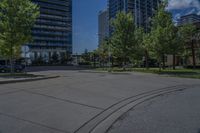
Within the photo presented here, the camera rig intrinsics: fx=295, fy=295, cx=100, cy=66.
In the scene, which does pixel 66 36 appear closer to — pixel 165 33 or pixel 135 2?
pixel 135 2

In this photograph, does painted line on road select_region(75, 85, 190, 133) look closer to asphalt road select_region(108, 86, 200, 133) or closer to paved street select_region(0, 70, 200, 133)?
paved street select_region(0, 70, 200, 133)

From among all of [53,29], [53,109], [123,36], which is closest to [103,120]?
[53,109]

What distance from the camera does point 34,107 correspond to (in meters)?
9.35

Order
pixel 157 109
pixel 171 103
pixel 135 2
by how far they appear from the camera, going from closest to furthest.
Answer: pixel 157 109, pixel 171 103, pixel 135 2

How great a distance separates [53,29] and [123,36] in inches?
4131

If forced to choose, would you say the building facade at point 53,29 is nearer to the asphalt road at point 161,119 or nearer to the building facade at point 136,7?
the building facade at point 136,7

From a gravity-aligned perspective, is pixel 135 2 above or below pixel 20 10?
above

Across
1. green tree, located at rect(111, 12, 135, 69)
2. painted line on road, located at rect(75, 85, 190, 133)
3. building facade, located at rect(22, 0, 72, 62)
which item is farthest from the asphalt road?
building facade, located at rect(22, 0, 72, 62)

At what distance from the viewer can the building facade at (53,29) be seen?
13512cm

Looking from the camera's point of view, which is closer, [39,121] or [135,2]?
[39,121]

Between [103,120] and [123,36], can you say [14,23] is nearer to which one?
[103,120]

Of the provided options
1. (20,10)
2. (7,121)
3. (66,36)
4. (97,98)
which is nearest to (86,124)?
(7,121)

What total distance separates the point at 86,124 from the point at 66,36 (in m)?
143

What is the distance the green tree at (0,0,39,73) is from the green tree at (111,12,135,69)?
17377 millimetres
